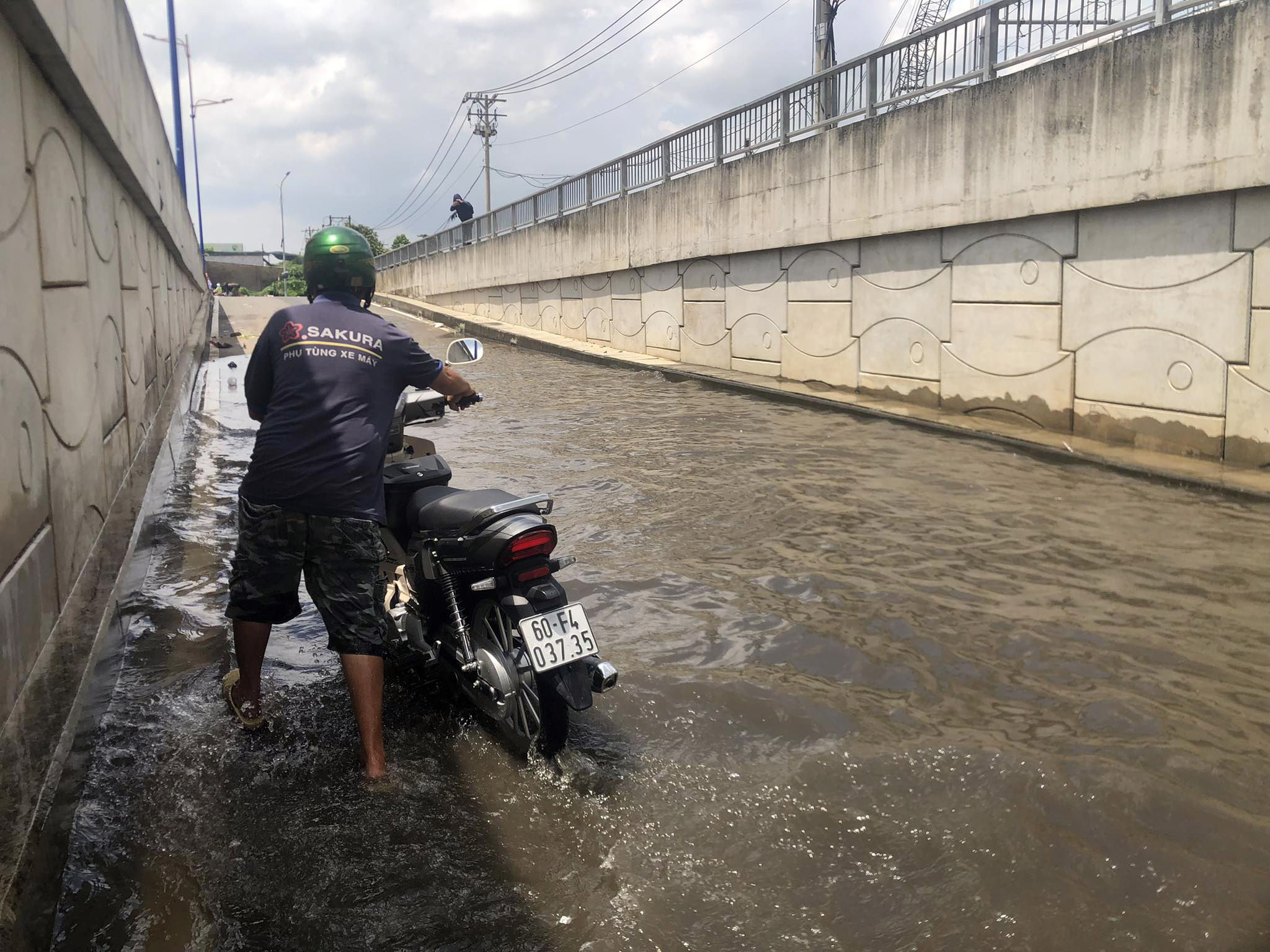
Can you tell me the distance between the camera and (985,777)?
134 inches

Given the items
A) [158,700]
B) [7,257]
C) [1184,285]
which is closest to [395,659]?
[158,700]

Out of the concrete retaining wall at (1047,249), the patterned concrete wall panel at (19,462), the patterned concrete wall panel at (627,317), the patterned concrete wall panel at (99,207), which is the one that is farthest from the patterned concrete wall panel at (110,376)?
the patterned concrete wall panel at (627,317)

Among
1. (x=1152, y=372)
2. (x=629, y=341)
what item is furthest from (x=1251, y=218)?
(x=629, y=341)

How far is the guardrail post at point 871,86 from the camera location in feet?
39.4

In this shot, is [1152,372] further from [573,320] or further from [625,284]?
[573,320]

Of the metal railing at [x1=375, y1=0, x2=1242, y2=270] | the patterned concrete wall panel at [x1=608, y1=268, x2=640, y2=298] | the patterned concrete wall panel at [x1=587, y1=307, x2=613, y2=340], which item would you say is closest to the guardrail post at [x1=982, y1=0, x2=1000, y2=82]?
the metal railing at [x1=375, y1=0, x2=1242, y2=270]

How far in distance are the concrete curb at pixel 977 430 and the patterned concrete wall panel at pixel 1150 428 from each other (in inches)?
3.1

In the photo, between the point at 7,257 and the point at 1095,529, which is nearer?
the point at 7,257

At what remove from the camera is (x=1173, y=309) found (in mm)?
8258

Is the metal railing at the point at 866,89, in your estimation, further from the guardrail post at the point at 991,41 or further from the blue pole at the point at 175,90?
the blue pole at the point at 175,90

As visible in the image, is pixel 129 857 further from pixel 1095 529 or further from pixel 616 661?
pixel 1095 529

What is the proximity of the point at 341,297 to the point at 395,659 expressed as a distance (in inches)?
61.1

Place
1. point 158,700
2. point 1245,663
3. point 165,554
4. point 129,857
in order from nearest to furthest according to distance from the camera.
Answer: point 129,857, point 158,700, point 1245,663, point 165,554

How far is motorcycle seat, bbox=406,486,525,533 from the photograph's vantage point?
3.60 m
